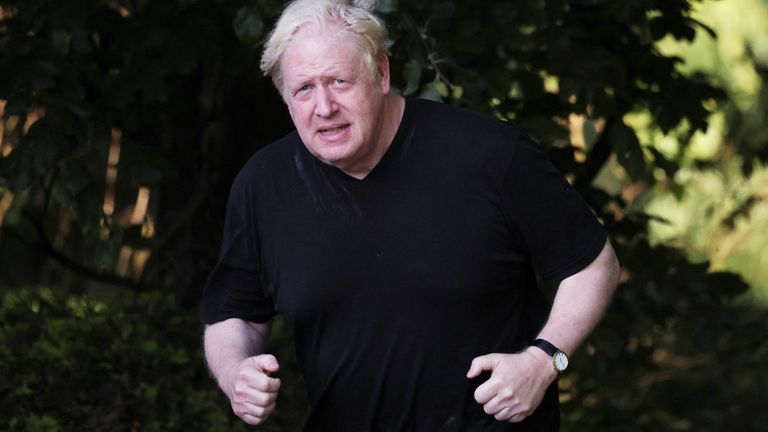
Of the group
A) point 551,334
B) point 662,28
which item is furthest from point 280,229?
point 662,28

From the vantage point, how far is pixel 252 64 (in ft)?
14.6

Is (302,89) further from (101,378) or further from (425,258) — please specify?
(101,378)

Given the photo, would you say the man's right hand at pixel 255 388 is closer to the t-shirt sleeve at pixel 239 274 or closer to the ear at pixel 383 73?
the t-shirt sleeve at pixel 239 274

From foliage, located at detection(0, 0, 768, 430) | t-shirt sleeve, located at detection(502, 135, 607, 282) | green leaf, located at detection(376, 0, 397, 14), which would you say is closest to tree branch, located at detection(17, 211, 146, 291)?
foliage, located at detection(0, 0, 768, 430)

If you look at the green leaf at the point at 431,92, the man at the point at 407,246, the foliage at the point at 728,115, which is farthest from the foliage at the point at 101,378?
the foliage at the point at 728,115

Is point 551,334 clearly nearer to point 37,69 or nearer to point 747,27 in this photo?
point 37,69

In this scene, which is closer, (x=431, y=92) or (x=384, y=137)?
(x=384, y=137)

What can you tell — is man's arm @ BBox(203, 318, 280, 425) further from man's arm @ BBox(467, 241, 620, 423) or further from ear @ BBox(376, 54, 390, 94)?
ear @ BBox(376, 54, 390, 94)

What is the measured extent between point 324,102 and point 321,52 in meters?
0.11

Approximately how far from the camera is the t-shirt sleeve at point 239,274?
115 inches

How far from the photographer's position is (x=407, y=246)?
2713mm

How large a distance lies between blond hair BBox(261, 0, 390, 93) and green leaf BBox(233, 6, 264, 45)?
738 mm

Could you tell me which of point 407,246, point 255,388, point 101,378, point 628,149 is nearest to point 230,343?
point 255,388

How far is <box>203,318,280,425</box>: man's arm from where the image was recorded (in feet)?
8.70
